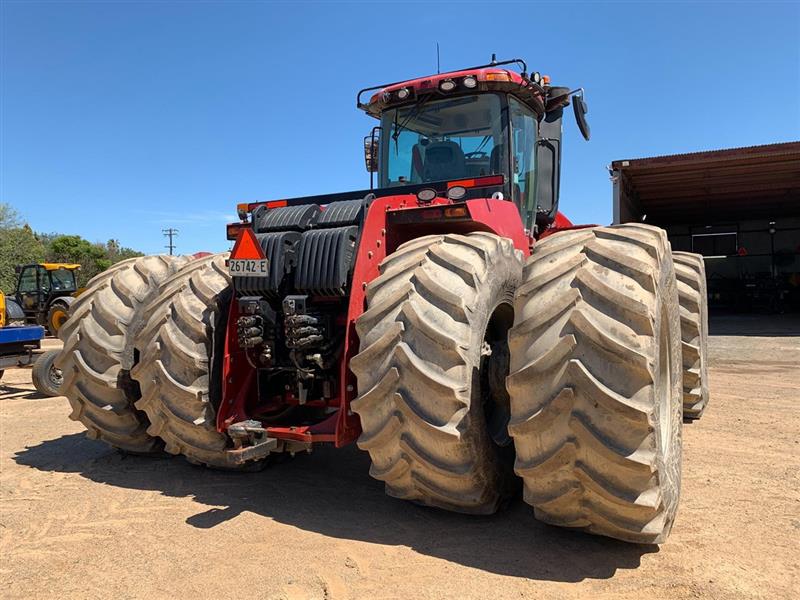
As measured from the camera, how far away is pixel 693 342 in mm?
5941

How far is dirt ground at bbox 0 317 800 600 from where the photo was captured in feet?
9.28

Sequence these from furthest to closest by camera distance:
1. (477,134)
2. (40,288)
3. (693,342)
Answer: (40,288) < (693,342) < (477,134)

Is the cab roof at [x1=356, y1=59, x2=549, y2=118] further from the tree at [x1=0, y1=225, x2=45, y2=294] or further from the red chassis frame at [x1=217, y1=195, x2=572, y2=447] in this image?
the tree at [x1=0, y1=225, x2=45, y2=294]

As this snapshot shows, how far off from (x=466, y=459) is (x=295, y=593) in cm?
103

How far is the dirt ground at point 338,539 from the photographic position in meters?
2.83

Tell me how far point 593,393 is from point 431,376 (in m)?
0.77

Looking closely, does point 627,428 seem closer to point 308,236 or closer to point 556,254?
point 556,254

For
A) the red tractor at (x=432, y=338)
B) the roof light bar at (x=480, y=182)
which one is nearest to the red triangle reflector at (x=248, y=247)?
the red tractor at (x=432, y=338)

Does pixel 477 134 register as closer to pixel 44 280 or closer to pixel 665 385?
pixel 665 385

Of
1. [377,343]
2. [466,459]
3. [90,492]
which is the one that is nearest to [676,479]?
[466,459]

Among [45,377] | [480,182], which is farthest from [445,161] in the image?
[45,377]

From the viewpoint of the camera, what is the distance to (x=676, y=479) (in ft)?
11.1

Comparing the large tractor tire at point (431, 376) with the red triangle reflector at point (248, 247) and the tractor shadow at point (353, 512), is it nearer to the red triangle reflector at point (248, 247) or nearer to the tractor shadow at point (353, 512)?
the tractor shadow at point (353, 512)

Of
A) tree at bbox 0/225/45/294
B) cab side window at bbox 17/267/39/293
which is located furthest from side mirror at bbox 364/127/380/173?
tree at bbox 0/225/45/294
